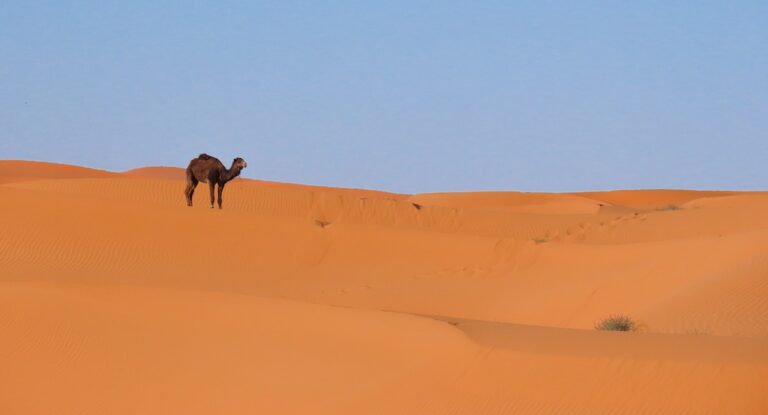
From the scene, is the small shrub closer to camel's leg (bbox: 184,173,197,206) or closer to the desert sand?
the desert sand

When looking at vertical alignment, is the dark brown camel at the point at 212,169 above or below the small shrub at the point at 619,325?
above

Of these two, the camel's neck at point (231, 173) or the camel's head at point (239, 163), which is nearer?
the camel's head at point (239, 163)

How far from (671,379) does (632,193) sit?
76458mm

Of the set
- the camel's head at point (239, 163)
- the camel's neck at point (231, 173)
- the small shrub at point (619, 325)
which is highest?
the camel's head at point (239, 163)

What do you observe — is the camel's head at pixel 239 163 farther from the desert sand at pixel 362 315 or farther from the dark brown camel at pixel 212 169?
the desert sand at pixel 362 315

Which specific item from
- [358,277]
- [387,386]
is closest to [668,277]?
[358,277]

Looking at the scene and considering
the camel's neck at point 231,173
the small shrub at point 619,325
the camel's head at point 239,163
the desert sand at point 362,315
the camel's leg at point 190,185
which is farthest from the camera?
the camel's leg at point 190,185

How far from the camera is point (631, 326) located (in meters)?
15.7

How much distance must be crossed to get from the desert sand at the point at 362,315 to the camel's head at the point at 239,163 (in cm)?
135

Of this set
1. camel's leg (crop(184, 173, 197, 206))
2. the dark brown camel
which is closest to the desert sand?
the dark brown camel

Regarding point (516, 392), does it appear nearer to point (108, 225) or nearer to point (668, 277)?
point (668, 277)

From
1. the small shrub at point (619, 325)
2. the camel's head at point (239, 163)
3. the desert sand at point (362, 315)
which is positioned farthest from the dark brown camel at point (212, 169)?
the small shrub at point (619, 325)

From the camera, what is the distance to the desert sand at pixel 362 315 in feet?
34.8

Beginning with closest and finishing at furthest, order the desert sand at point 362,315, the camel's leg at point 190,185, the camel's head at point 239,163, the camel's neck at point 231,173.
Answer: the desert sand at point 362,315 → the camel's head at point 239,163 → the camel's neck at point 231,173 → the camel's leg at point 190,185
